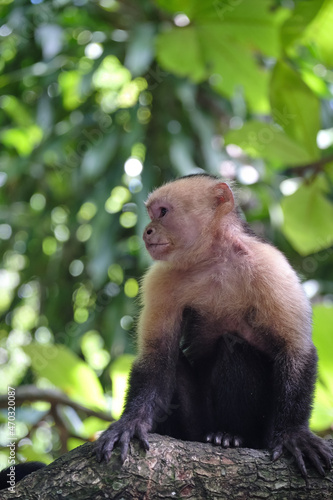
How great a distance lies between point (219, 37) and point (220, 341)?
6.91ft

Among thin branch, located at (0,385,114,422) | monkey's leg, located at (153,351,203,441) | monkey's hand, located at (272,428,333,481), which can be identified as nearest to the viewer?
monkey's hand, located at (272,428,333,481)

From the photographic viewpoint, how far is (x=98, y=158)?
5797 millimetres

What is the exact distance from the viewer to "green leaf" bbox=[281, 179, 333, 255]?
3484mm

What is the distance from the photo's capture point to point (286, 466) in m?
2.47

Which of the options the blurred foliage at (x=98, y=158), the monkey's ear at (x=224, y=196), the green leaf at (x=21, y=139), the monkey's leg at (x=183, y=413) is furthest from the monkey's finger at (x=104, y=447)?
the green leaf at (x=21, y=139)

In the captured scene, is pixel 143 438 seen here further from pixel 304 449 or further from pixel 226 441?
pixel 304 449

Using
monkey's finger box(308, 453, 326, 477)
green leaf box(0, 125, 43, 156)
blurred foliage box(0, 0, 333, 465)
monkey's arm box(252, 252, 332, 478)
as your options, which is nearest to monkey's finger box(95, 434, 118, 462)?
monkey's arm box(252, 252, 332, 478)

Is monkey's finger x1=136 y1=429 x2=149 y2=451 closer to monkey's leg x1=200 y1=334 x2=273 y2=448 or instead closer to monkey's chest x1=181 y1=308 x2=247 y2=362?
monkey's leg x1=200 y1=334 x2=273 y2=448

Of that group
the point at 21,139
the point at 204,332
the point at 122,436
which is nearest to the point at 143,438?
the point at 122,436

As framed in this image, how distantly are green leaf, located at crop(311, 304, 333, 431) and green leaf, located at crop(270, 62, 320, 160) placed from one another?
935mm

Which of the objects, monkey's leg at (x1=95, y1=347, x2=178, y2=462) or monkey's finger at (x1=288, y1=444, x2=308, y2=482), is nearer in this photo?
monkey's finger at (x1=288, y1=444, x2=308, y2=482)

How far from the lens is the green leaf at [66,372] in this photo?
3408mm

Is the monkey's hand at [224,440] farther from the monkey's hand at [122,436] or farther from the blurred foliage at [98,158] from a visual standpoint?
the blurred foliage at [98,158]

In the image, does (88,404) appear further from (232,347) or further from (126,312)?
(126,312)
